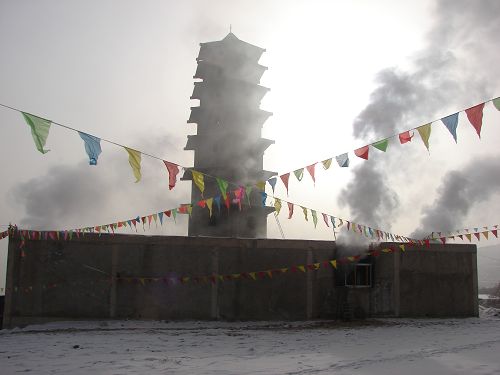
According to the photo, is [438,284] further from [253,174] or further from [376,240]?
[253,174]

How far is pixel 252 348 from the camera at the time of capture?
12195 millimetres

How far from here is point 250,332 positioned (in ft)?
51.6

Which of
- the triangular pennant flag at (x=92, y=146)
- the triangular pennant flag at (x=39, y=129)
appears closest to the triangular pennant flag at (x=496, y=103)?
the triangular pennant flag at (x=92, y=146)

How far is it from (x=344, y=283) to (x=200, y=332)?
21.0 feet

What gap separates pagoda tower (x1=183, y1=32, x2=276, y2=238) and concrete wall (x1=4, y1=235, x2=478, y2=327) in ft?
42.0

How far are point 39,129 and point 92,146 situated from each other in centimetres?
114

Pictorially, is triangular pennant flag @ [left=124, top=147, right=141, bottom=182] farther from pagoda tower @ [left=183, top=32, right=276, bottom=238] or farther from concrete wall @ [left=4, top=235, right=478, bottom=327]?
pagoda tower @ [left=183, top=32, right=276, bottom=238]

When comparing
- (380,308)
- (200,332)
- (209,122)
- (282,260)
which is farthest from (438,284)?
(209,122)

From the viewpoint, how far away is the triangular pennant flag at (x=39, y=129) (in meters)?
8.86

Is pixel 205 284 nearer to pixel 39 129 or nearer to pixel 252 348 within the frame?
pixel 252 348

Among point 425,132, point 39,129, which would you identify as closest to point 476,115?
point 425,132

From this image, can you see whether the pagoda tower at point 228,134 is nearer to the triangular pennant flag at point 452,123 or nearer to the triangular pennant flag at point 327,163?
the triangular pennant flag at point 327,163

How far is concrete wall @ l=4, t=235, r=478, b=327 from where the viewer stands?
17297 millimetres

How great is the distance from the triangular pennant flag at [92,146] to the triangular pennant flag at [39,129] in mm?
786
